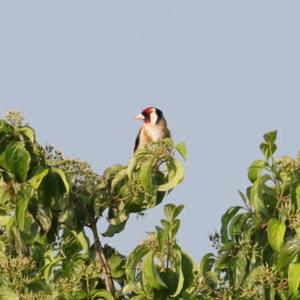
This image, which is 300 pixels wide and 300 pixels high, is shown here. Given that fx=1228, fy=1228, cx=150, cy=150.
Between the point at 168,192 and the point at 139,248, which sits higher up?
the point at 168,192

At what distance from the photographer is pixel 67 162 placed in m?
5.38

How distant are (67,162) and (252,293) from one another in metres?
1.08

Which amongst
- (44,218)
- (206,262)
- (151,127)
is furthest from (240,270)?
(151,127)

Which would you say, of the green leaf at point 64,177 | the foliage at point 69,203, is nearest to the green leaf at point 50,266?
the foliage at point 69,203

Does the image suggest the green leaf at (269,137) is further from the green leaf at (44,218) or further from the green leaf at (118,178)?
the green leaf at (44,218)

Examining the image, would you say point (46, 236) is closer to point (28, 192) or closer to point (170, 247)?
point (28, 192)

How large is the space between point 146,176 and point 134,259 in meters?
0.45

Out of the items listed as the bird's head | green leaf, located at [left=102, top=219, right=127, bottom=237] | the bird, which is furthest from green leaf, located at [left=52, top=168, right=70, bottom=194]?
the bird's head

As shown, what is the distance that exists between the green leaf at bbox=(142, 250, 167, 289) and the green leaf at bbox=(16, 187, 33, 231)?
60 centimetres

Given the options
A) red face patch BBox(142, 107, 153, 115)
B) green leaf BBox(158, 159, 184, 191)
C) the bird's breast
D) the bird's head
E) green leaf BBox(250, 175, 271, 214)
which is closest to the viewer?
green leaf BBox(250, 175, 271, 214)

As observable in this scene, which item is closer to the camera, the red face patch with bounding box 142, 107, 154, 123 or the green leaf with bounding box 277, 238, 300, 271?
the green leaf with bounding box 277, 238, 300, 271

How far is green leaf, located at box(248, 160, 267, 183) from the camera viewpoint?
511 centimetres

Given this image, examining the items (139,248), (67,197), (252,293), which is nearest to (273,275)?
(252,293)

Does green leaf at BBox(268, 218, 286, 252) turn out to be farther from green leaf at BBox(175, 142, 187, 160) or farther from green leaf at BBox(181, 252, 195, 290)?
green leaf at BBox(175, 142, 187, 160)
